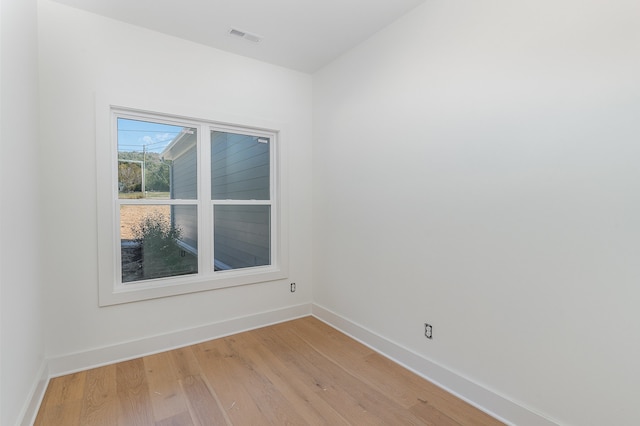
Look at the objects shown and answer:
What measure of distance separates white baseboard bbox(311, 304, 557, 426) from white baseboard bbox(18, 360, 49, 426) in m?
2.39

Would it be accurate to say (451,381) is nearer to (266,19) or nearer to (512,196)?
(512,196)

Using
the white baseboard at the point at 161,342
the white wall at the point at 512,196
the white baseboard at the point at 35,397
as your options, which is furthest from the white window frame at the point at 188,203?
the white wall at the point at 512,196

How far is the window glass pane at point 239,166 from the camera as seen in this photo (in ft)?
10.2

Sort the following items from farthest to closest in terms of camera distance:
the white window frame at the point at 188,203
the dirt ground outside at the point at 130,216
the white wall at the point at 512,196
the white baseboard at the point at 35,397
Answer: the dirt ground outside at the point at 130,216 < the white window frame at the point at 188,203 < the white baseboard at the point at 35,397 < the white wall at the point at 512,196

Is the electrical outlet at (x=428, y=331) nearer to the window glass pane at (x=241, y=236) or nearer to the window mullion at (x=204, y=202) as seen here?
the window glass pane at (x=241, y=236)

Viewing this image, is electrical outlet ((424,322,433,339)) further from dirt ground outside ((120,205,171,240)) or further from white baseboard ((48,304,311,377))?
dirt ground outside ((120,205,171,240))

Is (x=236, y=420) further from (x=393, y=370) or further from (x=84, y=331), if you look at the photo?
(x=84, y=331)

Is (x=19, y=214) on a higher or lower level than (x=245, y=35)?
lower

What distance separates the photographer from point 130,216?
2697 millimetres

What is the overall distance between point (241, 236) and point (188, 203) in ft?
2.15

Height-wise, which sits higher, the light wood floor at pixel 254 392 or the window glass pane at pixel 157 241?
the window glass pane at pixel 157 241

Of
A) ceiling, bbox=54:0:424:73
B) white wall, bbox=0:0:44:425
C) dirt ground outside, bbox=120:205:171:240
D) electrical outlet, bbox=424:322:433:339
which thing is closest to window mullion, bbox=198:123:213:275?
dirt ground outside, bbox=120:205:171:240

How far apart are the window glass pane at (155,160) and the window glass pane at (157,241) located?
0.14 m

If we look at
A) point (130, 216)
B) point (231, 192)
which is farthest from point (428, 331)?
point (130, 216)
